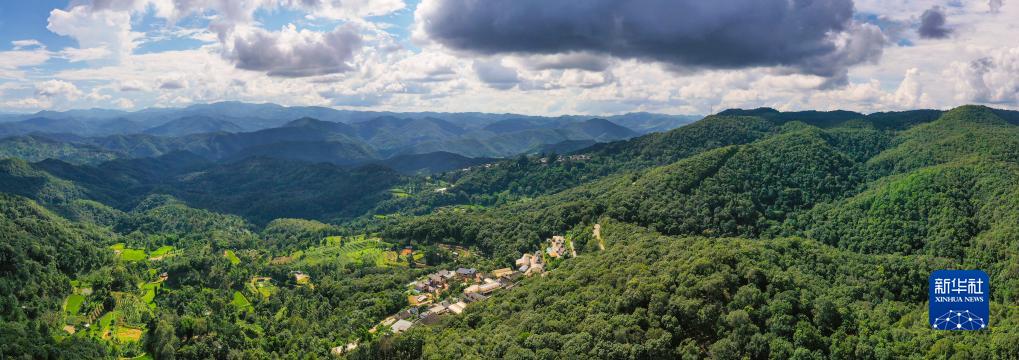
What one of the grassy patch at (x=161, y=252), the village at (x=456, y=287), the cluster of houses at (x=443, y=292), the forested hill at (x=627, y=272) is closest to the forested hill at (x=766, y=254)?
the forested hill at (x=627, y=272)

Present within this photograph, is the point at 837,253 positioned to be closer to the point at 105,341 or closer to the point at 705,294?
the point at 705,294

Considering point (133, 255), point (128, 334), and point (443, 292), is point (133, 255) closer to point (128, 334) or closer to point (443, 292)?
point (128, 334)

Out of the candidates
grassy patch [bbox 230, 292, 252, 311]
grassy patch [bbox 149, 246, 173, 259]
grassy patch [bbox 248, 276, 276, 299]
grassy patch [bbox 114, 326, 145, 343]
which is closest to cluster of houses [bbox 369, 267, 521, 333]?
grassy patch [bbox 230, 292, 252, 311]

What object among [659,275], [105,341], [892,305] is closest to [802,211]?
[892,305]

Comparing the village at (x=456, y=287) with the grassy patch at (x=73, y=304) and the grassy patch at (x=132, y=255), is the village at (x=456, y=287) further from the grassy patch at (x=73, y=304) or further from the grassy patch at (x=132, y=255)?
the grassy patch at (x=132, y=255)

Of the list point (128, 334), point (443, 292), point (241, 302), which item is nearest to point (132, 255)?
point (241, 302)
